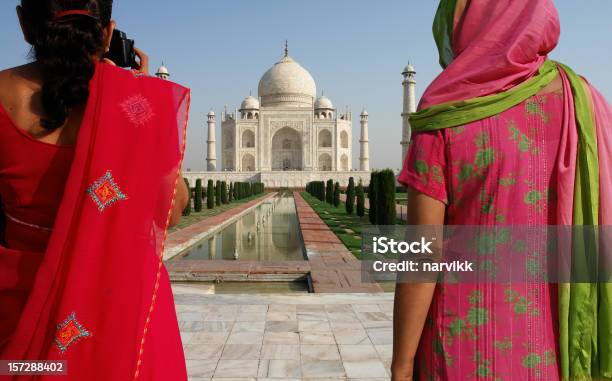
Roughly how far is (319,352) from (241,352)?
0.35m

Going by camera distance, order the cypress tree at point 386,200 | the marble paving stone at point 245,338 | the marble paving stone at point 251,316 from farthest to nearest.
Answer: the cypress tree at point 386,200
the marble paving stone at point 251,316
the marble paving stone at point 245,338

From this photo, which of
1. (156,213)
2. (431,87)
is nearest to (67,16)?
(156,213)

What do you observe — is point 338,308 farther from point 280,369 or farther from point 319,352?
point 280,369

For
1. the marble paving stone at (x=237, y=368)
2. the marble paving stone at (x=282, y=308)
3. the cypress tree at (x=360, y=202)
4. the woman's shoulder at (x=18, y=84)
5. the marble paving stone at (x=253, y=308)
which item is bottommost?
the marble paving stone at (x=237, y=368)

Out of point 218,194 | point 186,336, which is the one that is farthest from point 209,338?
point 218,194

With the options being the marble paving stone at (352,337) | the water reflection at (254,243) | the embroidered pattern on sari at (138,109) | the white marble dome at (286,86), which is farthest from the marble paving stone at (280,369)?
the white marble dome at (286,86)

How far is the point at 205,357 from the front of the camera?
212cm

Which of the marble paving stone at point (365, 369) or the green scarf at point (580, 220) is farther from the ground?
the green scarf at point (580, 220)

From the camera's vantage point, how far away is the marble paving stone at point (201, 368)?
6.33 ft

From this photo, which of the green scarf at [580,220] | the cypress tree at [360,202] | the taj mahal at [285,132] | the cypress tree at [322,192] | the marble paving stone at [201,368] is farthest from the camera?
the taj mahal at [285,132]

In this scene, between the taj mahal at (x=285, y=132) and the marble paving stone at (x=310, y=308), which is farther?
the taj mahal at (x=285, y=132)

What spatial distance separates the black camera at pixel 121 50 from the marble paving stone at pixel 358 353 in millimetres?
1610

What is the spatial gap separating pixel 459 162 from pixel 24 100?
672mm

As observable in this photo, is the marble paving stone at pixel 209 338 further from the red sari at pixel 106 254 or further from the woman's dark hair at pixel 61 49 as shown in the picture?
the woman's dark hair at pixel 61 49
